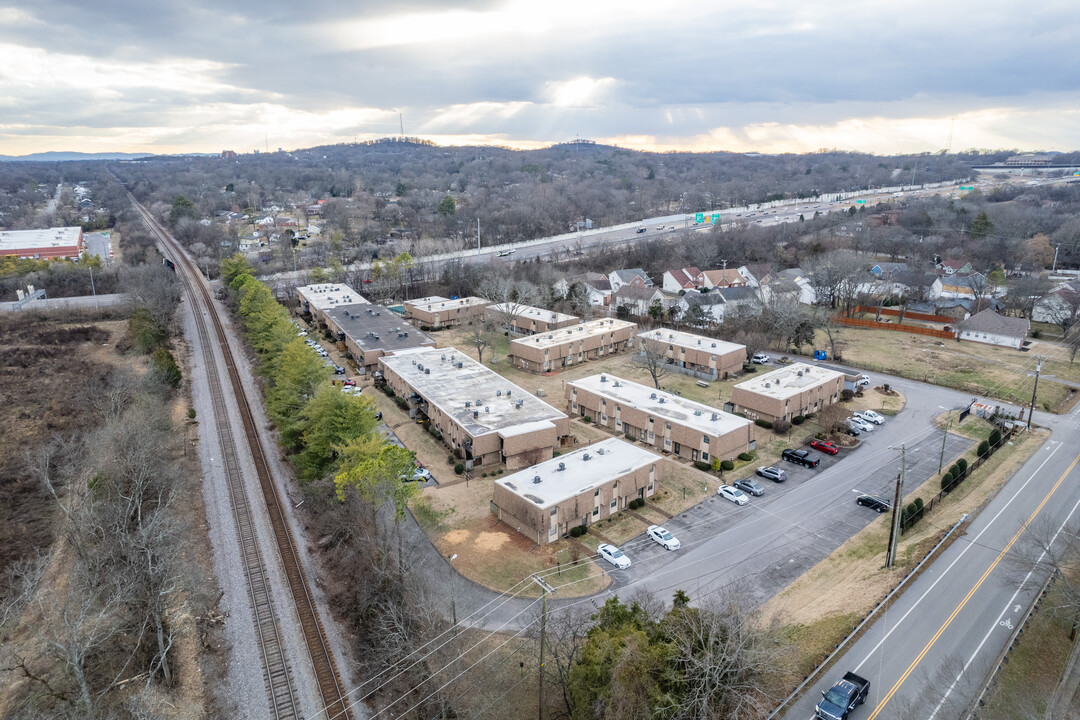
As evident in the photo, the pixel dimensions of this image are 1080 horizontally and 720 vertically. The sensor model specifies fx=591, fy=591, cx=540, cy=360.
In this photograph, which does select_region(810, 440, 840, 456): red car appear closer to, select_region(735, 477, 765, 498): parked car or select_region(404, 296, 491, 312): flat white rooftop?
select_region(735, 477, 765, 498): parked car

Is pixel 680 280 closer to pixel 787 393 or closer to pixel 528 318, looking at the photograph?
pixel 528 318

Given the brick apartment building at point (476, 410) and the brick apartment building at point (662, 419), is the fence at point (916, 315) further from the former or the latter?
the brick apartment building at point (476, 410)

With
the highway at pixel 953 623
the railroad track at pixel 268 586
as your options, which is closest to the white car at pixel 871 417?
the highway at pixel 953 623

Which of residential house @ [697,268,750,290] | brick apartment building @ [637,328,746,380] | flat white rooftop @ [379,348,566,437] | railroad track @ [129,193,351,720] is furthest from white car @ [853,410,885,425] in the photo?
residential house @ [697,268,750,290]

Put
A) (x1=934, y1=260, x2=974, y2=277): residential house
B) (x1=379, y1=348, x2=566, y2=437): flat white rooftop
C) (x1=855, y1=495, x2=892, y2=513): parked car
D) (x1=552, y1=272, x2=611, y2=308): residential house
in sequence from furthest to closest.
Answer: (x1=934, y1=260, x2=974, y2=277): residential house → (x1=552, y1=272, x2=611, y2=308): residential house → (x1=379, y1=348, x2=566, y2=437): flat white rooftop → (x1=855, y1=495, x2=892, y2=513): parked car

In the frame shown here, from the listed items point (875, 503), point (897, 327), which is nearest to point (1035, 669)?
point (875, 503)

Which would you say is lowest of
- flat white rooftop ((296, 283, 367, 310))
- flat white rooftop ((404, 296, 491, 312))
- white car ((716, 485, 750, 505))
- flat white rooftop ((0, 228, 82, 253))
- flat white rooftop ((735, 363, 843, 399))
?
white car ((716, 485, 750, 505))
